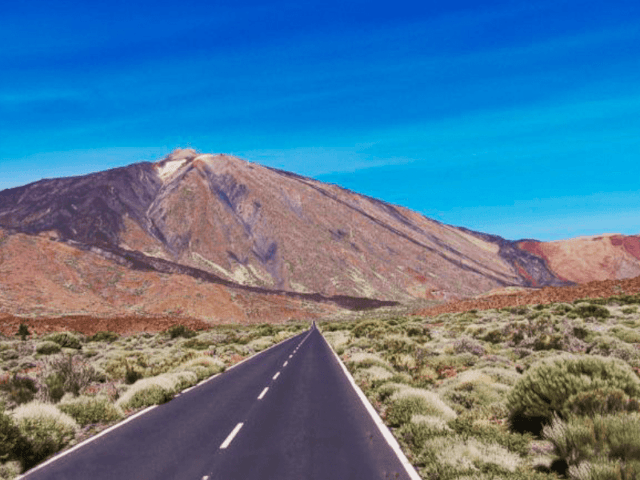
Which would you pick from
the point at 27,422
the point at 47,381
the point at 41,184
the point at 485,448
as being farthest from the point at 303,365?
the point at 41,184

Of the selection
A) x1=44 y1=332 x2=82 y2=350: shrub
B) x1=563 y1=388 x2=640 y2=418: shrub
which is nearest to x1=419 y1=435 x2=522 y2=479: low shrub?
x1=563 y1=388 x2=640 y2=418: shrub

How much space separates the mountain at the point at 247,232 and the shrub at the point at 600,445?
114161 millimetres

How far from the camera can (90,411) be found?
487 inches

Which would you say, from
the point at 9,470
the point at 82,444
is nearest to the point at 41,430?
the point at 82,444

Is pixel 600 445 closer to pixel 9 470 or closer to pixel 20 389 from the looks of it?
pixel 9 470

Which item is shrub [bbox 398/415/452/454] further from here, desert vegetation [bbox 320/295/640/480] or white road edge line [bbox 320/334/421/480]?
white road edge line [bbox 320/334/421/480]

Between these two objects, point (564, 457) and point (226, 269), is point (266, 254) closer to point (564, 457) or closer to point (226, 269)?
point (226, 269)

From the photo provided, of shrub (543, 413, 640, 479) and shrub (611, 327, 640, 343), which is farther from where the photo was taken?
shrub (611, 327, 640, 343)

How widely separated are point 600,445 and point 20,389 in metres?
14.0

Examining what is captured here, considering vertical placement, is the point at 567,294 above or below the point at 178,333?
above

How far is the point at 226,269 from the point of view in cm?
14625

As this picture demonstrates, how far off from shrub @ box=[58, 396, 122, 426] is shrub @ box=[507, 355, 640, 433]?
9.14 meters

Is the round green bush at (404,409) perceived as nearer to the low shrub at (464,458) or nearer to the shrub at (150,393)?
the low shrub at (464,458)

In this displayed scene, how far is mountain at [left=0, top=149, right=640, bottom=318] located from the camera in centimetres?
14712
